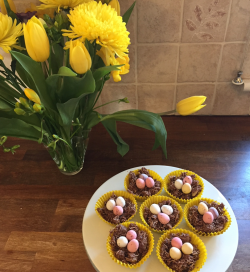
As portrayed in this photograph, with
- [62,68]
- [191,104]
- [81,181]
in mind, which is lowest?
[81,181]

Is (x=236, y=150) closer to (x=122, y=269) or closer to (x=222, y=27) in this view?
(x=222, y=27)

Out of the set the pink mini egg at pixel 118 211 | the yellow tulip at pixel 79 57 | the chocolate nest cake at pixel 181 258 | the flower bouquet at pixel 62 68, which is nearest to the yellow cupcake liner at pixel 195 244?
the chocolate nest cake at pixel 181 258

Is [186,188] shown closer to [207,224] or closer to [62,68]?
[207,224]

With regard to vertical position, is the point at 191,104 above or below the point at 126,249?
above

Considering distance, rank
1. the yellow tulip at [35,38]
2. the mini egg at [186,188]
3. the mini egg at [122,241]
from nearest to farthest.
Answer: the yellow tulip at [35,38]
the mini egg at [122,241]
the mini egg at [186,188]

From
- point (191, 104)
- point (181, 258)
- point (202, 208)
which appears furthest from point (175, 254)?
point (191, 104)

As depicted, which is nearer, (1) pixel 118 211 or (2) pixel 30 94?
(2) pixel 30 94

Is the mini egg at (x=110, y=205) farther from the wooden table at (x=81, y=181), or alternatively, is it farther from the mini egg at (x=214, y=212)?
the mini egg at (x=214, y=212)

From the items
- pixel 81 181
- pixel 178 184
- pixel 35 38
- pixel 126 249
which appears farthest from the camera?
pixel 81 181
